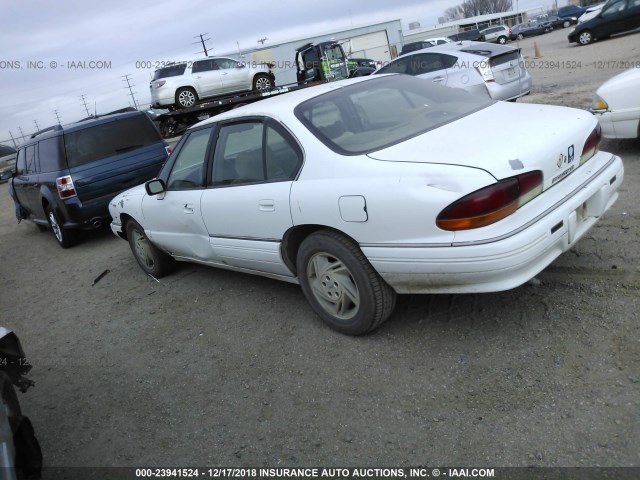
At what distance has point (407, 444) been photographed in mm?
2559

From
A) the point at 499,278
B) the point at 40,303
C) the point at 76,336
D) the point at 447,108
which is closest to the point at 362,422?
the point at 499,278

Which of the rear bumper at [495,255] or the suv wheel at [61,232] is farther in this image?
the suv wheel at [61,232]

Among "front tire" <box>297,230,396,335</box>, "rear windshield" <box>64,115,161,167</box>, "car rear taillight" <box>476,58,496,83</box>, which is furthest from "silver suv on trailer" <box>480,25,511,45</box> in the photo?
"front tire" <box>297,230,396,335</box>

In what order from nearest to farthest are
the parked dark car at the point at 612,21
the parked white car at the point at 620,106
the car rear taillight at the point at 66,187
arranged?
the parked white car at the point at 620,106, the car rear taillight at the point at 66,187, the parked dark car at the point at 612,21

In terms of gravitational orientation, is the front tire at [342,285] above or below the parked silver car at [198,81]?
→ below

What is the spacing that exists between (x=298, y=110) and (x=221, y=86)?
1475 centimetres

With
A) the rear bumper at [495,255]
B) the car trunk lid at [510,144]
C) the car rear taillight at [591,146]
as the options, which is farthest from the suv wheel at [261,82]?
the rear bumper at [495,255]

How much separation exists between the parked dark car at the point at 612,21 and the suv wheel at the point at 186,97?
1703cm

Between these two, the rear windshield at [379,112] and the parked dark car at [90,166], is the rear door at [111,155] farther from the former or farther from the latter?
the rear windshield at [379,112]

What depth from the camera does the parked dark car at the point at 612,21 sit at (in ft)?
71.5

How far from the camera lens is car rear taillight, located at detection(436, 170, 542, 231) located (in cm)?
271

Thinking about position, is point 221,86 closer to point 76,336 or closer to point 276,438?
point 76,336

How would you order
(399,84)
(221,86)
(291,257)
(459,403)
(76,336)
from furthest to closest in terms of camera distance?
(221,86) < (76,336) < (399,84) < (291,257) < (459,403)

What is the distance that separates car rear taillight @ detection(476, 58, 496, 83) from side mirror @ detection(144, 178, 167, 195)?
7045 millimetres
